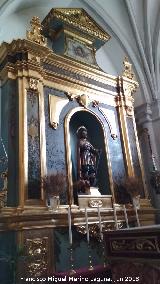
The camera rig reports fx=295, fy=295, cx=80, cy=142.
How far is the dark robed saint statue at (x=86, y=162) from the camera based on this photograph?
6.38 m

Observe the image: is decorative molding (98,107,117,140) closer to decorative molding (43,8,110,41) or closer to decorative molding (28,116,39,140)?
decorative molding (28,116,39,140)

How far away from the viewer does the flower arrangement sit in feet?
A: 17.6

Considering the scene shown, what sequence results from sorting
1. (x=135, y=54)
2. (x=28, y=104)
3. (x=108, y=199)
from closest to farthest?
(x=28, y=104) < (x=108, y=199) < (x=135, y=54)

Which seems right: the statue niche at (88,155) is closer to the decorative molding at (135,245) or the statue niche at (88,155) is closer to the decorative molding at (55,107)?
the decorative molding at (55,107)

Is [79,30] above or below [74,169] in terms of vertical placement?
above

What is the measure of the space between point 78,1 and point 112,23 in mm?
1320

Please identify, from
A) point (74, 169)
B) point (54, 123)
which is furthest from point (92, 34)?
point (74, 169)

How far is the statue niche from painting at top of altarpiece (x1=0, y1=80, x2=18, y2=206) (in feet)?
4.56

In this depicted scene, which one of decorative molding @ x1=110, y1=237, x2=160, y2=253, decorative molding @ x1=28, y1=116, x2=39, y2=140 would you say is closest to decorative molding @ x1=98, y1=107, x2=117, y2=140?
decorative molding @ x1=28, y1=116, x2=39, y2=140

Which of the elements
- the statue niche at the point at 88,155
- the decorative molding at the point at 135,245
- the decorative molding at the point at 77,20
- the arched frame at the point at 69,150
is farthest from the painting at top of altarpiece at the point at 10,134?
the decorative molding at the point at 77,20

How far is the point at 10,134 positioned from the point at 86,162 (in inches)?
77.0

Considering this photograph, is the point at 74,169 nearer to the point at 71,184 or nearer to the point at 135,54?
the point at 71,184

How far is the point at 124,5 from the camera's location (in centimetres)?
972

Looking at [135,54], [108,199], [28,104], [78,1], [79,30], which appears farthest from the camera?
[135,54]
